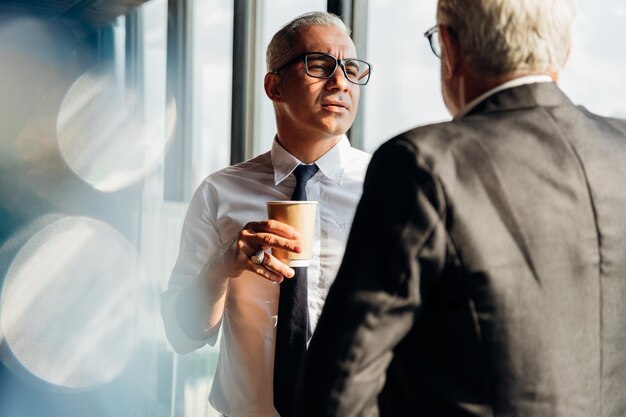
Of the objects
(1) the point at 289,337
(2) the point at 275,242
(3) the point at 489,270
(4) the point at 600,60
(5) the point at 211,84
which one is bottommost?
(1) the point at 289,337

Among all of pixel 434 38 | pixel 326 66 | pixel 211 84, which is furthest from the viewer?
pixel 211 84

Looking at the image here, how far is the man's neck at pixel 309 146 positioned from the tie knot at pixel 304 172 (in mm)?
26

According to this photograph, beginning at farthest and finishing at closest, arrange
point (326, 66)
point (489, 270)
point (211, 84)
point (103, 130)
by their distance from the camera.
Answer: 1. point (103, 130)
2. point (211, 84)
3. point (326, 66)
4. point (489, 270)

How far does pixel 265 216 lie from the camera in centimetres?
150

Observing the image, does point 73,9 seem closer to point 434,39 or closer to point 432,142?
point 434,39

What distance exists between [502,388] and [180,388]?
3.06m

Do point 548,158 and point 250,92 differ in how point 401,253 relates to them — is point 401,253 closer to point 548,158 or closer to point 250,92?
point 548,158

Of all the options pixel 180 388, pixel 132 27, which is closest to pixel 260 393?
pixel 180 388

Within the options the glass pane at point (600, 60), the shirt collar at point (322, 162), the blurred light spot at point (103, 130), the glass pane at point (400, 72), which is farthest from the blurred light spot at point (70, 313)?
the glass pane at point (600, 60)

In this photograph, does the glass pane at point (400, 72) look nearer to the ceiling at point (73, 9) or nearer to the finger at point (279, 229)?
the finger at point (279, 229)

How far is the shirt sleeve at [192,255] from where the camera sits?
1.49 m

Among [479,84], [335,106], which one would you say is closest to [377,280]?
[479,84]

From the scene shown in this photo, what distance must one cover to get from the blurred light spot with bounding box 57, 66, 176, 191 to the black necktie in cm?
331

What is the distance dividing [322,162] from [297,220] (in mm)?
364
